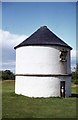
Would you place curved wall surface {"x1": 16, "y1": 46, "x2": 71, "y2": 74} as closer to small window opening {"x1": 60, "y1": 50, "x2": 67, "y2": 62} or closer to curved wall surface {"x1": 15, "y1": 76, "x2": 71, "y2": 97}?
small window opening {"x1": 60, "y1": 50, "x2": 67, "y2": 62}

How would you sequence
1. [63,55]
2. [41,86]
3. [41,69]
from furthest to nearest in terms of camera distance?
[63,55] → [41,69] → [41,86]

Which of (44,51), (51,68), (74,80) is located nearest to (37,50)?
(44,51)

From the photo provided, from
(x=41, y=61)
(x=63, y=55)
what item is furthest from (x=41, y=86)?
(x=63, y=55)

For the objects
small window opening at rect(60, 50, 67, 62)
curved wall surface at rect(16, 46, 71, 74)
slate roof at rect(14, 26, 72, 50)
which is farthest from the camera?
small window opening at rect(60, 50, 67, 62)

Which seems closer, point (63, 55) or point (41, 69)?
point (41, 69)

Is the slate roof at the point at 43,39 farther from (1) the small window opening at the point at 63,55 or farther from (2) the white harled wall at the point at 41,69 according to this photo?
(1) the small window opening at the point at 63,55

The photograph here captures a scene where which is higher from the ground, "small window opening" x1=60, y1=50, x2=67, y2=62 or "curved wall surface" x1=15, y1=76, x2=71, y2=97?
"small window opening" x1=60, y1=50, x2=67, y2=62

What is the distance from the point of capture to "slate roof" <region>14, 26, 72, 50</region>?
23.4 m

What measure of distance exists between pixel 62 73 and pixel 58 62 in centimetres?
113

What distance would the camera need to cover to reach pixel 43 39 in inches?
939

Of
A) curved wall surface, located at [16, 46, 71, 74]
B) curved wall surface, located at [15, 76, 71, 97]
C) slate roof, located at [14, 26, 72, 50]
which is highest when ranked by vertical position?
slate roof, located at [14, 26, 72, 50]

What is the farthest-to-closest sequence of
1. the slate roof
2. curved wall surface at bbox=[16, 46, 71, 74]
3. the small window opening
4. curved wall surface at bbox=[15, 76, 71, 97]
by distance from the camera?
the small window opening < the slate roof < curved wall surface at bbox=[16, 46, 71, 74] < curved wall surface at bbox=[15, 76, 71, 97]

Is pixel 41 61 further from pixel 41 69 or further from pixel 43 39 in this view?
pixel 43 39

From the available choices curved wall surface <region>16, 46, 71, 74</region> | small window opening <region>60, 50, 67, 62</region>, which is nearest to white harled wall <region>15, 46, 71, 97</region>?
curved wall surface <region>16, 46, 71, 74</region>
